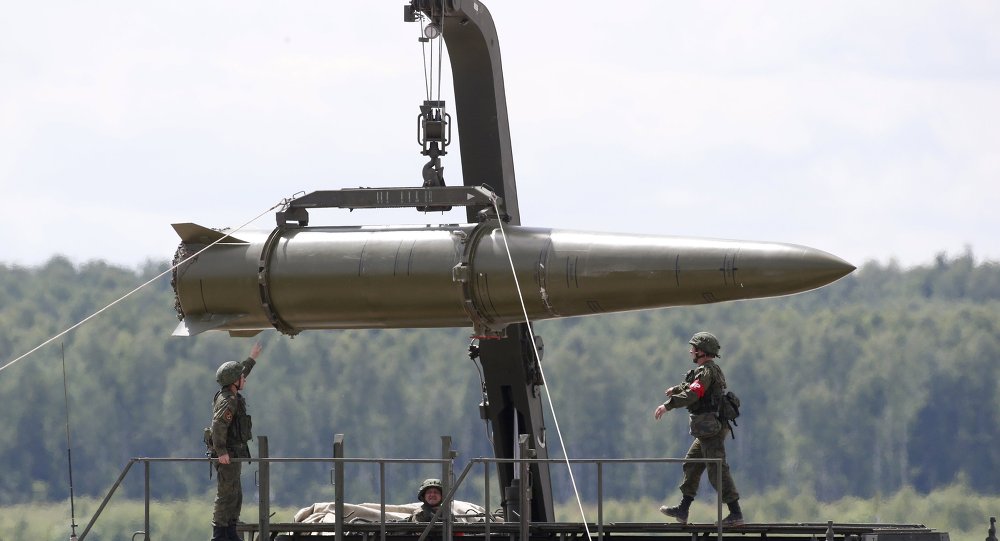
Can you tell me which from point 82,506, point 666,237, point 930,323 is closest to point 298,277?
point 666,237

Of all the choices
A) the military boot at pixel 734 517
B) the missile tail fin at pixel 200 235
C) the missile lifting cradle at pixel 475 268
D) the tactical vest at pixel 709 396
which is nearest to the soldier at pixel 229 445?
the missile lifting cradle at pixel 475 268

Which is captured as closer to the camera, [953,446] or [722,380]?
[722,380]

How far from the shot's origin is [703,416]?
13867mm

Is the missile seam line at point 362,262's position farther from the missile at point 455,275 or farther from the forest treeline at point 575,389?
the forest treeline at point 575,389

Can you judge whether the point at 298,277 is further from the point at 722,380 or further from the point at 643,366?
the point at 643,366

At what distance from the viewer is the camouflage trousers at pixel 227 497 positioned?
14.4 m

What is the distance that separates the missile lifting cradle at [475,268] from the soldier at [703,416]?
98 cm

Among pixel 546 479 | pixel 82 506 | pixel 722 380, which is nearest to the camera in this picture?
pixel 722 380

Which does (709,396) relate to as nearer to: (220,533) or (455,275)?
(455,275)

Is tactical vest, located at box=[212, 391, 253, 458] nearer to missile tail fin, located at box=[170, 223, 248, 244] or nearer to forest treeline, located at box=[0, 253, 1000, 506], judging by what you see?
missile tail fin, located at box=[170, 223, 248, 244]

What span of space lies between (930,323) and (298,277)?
32408 mm

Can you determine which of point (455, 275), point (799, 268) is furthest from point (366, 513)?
point (799, 268)

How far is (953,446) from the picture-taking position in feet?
143

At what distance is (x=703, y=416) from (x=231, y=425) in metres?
3.98
